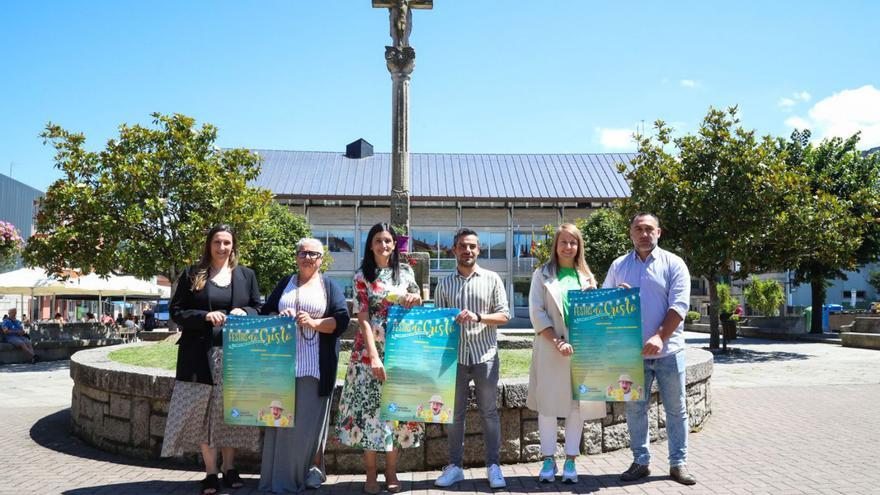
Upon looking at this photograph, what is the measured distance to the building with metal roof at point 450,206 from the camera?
4691 cm

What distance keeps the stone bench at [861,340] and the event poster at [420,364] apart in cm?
2149

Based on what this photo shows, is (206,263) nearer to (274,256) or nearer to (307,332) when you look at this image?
(307,332)

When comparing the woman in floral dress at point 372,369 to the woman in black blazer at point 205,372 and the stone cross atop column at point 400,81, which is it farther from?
the stone cross atop column at point 400,81

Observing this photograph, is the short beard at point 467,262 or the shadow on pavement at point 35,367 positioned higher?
the short beard at point 467,262

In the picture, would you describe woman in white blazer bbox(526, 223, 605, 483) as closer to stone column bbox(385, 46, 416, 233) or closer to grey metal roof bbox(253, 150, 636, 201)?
stone column bbox(385, 46, 416, 233)

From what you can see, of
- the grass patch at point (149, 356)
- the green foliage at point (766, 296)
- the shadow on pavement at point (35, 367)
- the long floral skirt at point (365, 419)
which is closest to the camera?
the long floral skirt at point (365, 419)

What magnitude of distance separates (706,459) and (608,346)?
1.90 meters

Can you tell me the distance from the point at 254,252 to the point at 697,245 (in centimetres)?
2295

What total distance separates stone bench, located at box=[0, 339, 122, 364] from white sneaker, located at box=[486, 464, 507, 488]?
17349 millimetres

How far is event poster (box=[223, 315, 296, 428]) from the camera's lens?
4.91 metres

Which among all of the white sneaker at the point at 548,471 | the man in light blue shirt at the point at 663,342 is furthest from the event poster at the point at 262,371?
the man in light blue shirt at the point at 663,342

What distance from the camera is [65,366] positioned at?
1686 centimetres

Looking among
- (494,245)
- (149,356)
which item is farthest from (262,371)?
(494,245)

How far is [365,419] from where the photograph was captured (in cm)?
494
